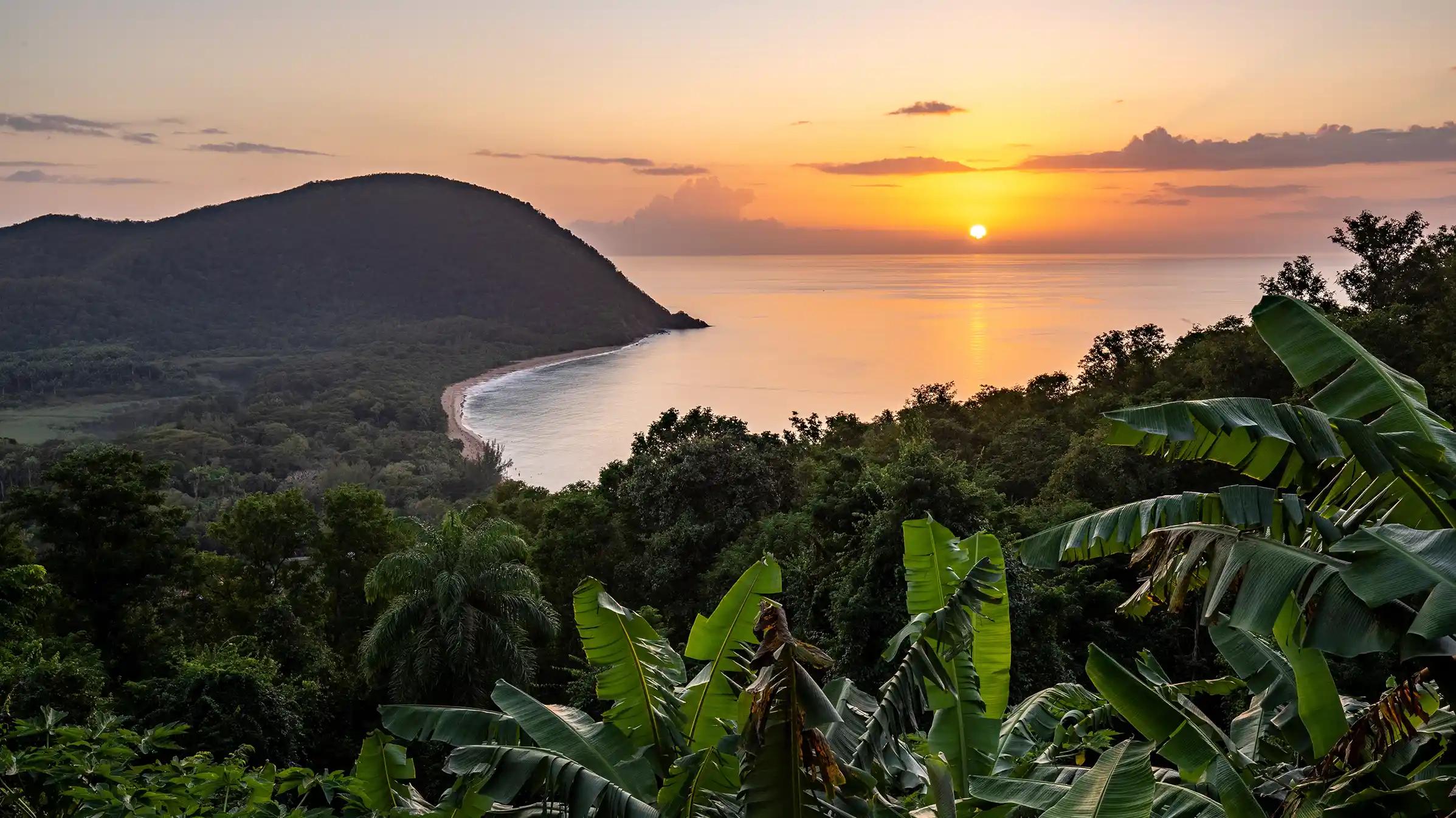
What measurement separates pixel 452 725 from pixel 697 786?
1.27m

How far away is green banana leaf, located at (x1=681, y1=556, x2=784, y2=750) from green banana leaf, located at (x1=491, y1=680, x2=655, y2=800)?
287mm

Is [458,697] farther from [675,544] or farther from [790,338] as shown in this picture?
[790,338]

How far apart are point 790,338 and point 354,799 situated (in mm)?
99658

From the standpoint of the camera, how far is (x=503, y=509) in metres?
30.5

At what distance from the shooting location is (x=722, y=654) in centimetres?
416

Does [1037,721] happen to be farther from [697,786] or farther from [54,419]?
[54,419]

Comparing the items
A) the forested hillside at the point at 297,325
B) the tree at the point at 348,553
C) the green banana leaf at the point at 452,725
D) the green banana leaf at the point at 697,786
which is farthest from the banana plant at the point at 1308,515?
the forested hillside at the point at 297,325

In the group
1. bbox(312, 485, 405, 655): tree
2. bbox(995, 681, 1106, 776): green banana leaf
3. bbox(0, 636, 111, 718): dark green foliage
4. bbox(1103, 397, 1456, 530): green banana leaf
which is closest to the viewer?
bbox(1103, 397, 1456, 530): green banana leaf

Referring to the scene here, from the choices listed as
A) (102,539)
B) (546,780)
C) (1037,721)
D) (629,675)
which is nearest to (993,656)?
(1037,721)

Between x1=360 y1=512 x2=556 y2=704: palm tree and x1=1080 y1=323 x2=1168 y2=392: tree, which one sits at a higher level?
x1=1080 y1=323 x2=1168 y2=392: tree

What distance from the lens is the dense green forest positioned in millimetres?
3371

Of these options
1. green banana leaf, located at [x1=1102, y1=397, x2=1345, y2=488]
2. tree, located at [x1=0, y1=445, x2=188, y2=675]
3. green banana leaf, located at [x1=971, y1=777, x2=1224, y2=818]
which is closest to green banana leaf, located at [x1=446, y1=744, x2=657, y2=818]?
green banana leaf, located at [x1=971, y1=777, x2=1224, y2=818]

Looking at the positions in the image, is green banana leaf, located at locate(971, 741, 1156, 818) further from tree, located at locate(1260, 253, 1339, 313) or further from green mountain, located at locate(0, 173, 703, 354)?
green mountain, located at locate(0, 173, 703, 354)

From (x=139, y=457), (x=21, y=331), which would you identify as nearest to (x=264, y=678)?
(x=139, y=457)
